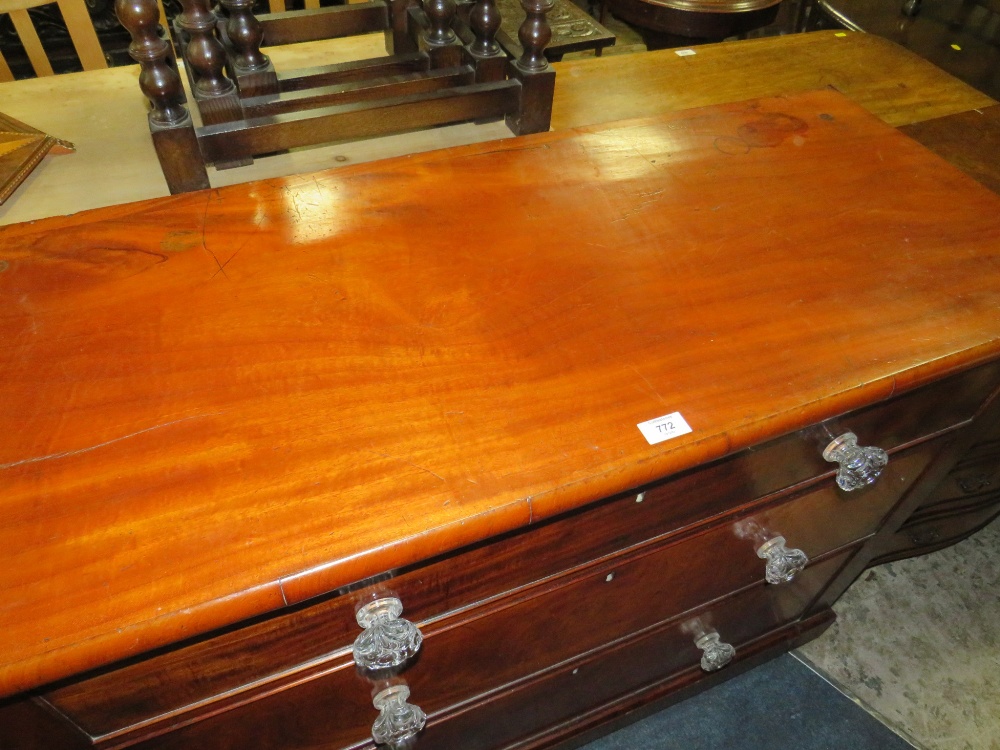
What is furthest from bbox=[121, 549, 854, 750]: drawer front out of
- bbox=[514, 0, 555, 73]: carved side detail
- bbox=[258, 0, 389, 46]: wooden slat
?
bbox=[258, 0, 389, 46]: wooden slat

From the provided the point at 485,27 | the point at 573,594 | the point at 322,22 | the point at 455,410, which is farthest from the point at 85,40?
the point at 573,594

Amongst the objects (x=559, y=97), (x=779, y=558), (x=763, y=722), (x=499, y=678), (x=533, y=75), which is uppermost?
(x=533, y=75)

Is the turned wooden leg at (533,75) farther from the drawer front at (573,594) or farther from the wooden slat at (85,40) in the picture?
the wooden slat at (85,40)

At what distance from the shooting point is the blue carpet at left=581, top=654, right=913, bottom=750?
49.9 inches

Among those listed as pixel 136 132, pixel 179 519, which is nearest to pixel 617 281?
pixel 179 519

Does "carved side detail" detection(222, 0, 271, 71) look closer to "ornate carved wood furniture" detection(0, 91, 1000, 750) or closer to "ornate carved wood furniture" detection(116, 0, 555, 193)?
"ornate carved wood furniture" detection(116, 0, 555, 193)

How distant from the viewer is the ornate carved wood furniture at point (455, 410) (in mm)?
546

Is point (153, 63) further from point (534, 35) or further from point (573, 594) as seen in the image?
point (573, 594)

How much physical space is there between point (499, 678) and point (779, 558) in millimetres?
376

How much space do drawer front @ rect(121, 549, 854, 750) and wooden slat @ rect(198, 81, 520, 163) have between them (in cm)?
68

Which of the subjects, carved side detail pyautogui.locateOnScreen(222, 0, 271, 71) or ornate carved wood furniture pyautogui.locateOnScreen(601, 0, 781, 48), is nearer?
carved side detail pyautogui.locateOnScreen(222, 0, 271, 71)

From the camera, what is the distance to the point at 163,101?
878mm

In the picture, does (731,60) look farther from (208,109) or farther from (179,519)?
A: (179,519)

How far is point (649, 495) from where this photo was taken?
70 cm
